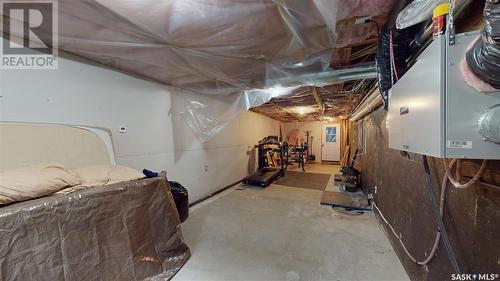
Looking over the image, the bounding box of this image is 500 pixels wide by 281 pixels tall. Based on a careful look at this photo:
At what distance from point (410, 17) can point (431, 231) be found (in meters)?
1.31

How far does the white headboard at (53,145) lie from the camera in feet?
4.82

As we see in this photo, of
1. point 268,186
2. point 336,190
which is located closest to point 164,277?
point 268,186

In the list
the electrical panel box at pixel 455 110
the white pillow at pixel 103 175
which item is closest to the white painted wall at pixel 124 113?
the white pillow at pixel 103 175

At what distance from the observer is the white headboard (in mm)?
1470

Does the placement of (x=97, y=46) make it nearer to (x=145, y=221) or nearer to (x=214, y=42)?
(x=214, y=42)

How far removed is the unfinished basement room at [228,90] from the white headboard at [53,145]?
0.01 meters

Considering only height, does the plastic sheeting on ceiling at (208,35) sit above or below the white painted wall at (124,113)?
above

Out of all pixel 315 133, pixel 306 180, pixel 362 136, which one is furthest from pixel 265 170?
pixel 315 133

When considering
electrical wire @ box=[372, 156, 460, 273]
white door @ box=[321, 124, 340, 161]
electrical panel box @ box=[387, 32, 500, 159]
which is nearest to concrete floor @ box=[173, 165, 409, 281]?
electrical wire @ box=[372, 156, 460, 273]

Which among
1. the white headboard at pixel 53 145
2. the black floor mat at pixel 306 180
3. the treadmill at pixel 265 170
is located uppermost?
the white headboard at pixel 53 145

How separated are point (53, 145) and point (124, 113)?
776 millimetres

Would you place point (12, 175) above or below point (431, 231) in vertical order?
above

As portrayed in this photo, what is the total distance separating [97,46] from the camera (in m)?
1.67

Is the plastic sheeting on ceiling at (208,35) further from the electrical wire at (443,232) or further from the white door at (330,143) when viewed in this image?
the white door at (330,143)
